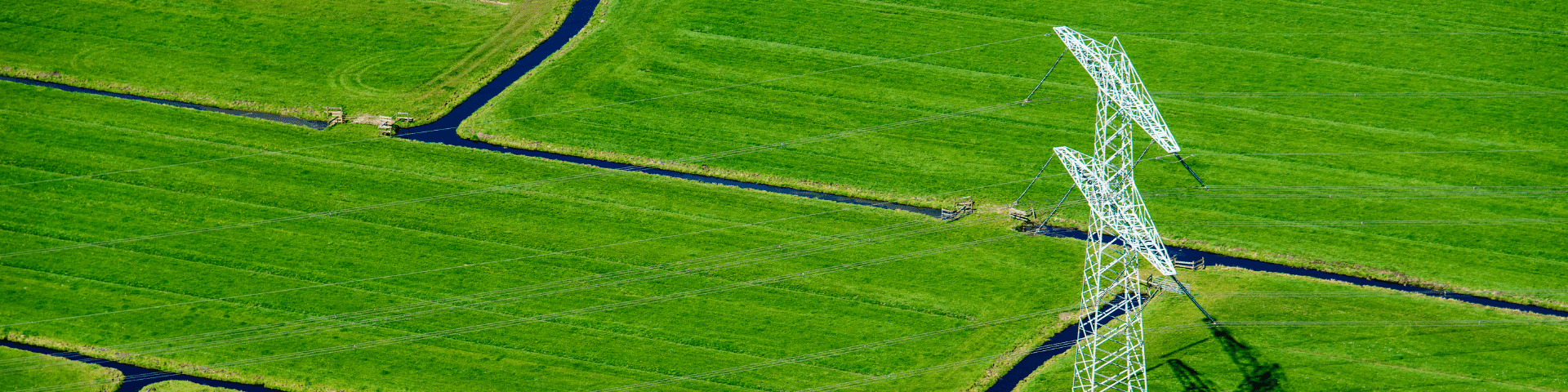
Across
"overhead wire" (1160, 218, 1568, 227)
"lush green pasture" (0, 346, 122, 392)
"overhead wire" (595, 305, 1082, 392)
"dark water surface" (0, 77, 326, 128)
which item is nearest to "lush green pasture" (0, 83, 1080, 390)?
"overhead wire" (595, 305, 1082, 392)

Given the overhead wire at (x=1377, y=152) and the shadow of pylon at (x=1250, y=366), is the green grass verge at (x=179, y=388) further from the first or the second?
the overhead wire at (x=1377, y=152)

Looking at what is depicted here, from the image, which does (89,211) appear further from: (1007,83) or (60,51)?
(1007,83)

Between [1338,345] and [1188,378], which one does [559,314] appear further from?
[1338,345]

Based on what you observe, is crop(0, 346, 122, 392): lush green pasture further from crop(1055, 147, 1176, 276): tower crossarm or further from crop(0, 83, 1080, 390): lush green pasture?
crop(1055, 147, 1176, 276): tower crossarm

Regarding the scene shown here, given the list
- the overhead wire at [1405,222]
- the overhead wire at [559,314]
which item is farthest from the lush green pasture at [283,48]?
the overhead wire at [1405,222]

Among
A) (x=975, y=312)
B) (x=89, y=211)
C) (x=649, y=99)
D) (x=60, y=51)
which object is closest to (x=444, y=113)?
(x=649, y=99)

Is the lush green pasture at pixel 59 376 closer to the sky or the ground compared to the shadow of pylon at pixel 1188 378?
closer to the ground
